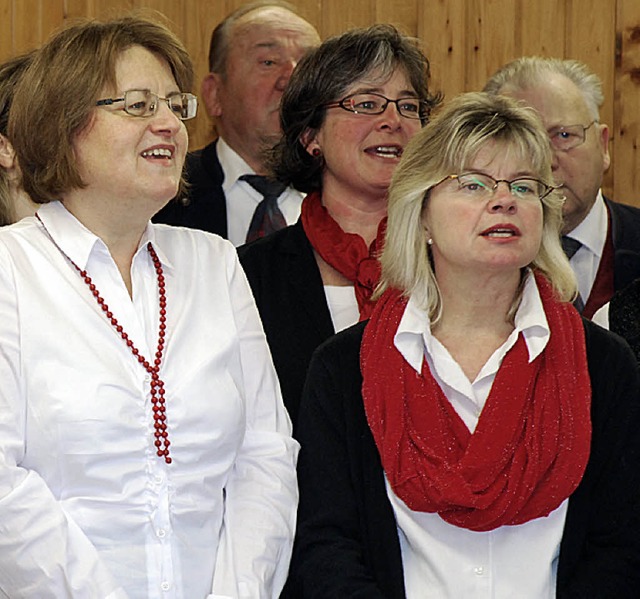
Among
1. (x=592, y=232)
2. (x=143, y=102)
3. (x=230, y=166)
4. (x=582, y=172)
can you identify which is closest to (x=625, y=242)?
(x=592, y=232)

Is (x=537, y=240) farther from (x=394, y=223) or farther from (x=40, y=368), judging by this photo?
(x=40, y=368)

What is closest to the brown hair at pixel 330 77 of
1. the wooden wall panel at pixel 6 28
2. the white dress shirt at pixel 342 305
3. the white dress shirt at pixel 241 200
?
the white dress shirt at pixel 342 305

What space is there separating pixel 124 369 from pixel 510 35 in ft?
7.75

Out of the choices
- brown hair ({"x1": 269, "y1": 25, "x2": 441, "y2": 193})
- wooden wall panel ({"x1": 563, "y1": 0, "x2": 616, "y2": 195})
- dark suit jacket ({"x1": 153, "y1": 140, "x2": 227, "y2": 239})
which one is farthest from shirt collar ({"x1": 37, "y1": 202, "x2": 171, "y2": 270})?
wooden wall panel ({"x1": 563, "y1": 0, "x2": 616, "y2": 195})

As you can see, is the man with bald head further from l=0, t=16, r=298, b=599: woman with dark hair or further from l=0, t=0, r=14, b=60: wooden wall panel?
l=0, t=16, r=298, b=599: woman with dark hair

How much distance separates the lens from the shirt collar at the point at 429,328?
2445mm

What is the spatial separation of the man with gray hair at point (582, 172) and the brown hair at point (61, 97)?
1491 mm

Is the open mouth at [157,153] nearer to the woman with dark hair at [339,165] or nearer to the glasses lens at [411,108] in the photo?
the woman with dark hair at [339,165]

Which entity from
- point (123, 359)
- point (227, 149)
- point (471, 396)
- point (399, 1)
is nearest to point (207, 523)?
point (123, 359)

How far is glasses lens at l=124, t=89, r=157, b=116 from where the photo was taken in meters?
2.28

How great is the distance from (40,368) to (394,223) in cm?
86

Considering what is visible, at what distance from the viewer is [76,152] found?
228cm

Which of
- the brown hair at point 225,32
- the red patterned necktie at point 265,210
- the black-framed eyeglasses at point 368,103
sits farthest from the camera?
the brown hair at point 225,32

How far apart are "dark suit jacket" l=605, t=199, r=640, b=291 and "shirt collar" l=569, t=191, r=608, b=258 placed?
0.10ft
